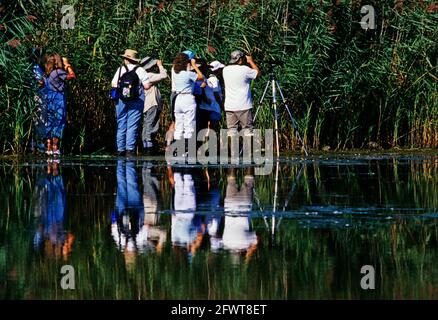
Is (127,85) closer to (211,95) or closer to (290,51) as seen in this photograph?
(211,95)

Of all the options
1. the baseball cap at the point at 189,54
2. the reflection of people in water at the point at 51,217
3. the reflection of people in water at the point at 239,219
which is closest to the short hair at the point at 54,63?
the baseball cap at the point at 189,54

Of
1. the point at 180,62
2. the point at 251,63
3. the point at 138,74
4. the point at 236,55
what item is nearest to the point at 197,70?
the point at 180,62

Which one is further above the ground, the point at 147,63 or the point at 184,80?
the point at 147,63

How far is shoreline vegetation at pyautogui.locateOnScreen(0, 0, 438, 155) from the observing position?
2761 cm

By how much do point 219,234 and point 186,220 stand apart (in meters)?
1.33

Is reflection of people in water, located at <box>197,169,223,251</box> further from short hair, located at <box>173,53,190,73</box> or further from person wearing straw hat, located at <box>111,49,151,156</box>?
person wearing straw hat, located at <box>111,49,151,156</box>

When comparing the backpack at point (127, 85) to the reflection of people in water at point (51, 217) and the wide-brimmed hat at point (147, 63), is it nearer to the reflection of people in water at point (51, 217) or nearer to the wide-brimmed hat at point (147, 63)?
the wide-brimmed hat at point (147, 63)

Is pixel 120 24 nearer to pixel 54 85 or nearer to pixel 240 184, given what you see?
pixel 54 85

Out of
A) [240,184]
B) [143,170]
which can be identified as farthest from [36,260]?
[143,170]

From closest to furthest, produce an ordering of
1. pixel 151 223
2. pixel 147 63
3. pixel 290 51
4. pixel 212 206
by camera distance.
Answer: pixel 151 223, pixel 212 206, pixel 147 63, pixel 290 51

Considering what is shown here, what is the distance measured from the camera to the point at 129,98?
26109mm

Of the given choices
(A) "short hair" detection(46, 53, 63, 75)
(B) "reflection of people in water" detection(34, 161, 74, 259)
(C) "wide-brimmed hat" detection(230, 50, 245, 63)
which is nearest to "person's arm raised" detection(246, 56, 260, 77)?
(C) "wide-brimmed hat" detection(230, 50, 245, 63)

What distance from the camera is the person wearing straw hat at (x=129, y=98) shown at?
26.1 meters

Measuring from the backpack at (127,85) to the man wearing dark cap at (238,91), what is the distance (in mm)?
1643
